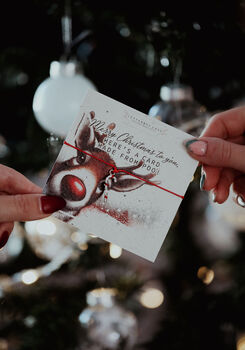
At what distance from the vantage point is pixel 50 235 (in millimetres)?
1039

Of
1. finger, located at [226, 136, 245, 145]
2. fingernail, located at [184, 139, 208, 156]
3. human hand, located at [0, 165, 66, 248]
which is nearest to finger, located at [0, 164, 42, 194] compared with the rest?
human hand, located at [0, 165, 66, 248]

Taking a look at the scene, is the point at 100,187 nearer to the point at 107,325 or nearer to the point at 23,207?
the point at 23,207

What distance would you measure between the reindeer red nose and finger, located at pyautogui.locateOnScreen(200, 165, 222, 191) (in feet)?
0.66

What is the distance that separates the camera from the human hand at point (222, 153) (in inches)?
18.0

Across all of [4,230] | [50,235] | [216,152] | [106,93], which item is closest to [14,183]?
[4,230]

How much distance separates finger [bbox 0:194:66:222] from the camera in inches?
16.8

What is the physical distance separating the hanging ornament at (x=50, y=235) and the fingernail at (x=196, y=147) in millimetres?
593

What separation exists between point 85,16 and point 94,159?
539mm

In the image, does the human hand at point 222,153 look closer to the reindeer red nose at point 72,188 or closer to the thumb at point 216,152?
the thumb at point 216,152

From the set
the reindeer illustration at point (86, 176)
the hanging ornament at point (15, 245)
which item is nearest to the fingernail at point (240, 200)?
the reindeer illustration at point (86, 176)

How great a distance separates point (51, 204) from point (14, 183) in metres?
0.09

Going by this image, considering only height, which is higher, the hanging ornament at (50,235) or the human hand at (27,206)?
the human hand at (27,206)

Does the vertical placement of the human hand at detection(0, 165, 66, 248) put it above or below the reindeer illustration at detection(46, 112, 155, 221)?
below

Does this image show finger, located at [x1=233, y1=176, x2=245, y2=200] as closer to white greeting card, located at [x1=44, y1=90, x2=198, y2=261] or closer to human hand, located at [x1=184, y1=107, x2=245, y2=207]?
human hand, located at [x1=184, y1=107, x2=245, y2=207]
